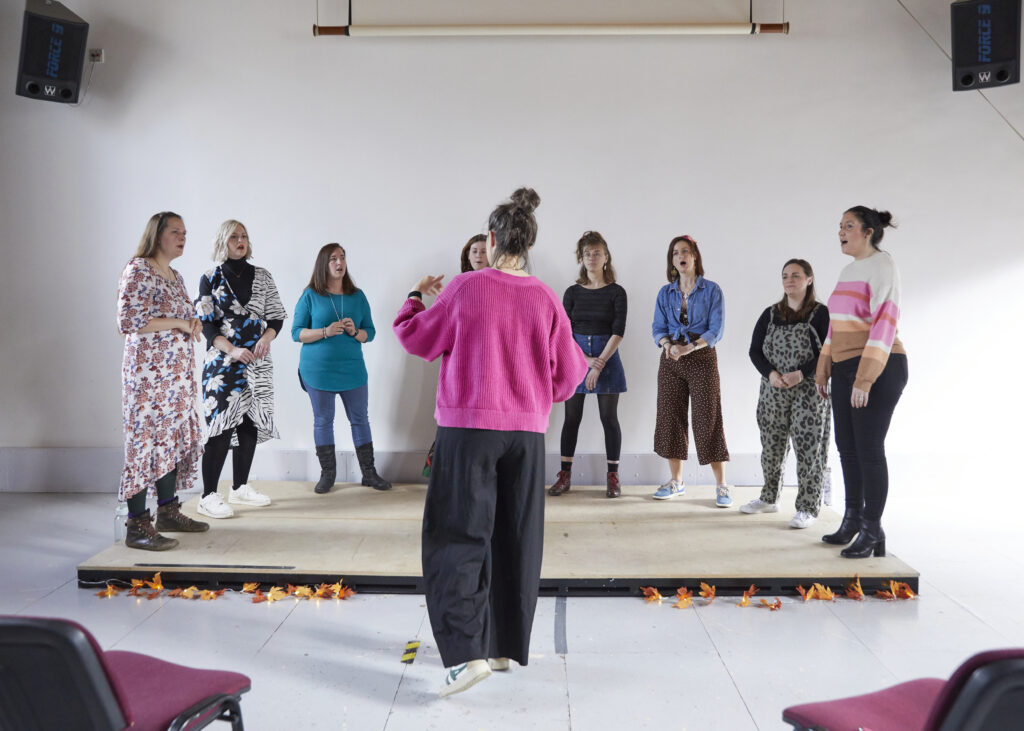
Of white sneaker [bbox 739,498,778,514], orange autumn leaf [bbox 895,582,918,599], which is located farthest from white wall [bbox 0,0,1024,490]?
orange autumn leaf [bbox 895,582,918,599]

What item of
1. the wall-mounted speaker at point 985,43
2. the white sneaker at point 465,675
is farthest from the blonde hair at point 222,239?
the wall-mounted speaker at point 985,43

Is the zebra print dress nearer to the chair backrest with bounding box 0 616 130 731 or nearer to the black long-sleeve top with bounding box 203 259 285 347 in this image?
the black long-sleeve top with bounding box 203 259 285 347

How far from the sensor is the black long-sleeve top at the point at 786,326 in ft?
14.0

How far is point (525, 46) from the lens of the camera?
522 centimetres

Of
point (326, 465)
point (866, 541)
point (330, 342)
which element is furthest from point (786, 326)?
point (326, 465)

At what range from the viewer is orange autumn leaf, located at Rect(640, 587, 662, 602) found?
137 inches

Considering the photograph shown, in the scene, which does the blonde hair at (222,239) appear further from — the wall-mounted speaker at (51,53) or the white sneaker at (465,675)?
the white sneaker at (465,675)

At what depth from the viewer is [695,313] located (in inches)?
185

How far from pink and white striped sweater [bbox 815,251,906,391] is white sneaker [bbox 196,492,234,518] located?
3023 millimetres

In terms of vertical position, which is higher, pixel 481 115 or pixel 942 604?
pixel 481 115

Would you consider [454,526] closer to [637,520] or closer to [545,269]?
[637,520]

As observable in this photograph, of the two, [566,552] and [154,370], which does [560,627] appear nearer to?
[566,552]

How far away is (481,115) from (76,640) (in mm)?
4437

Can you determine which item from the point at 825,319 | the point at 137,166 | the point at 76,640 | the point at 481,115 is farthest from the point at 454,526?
the point at 137,166
